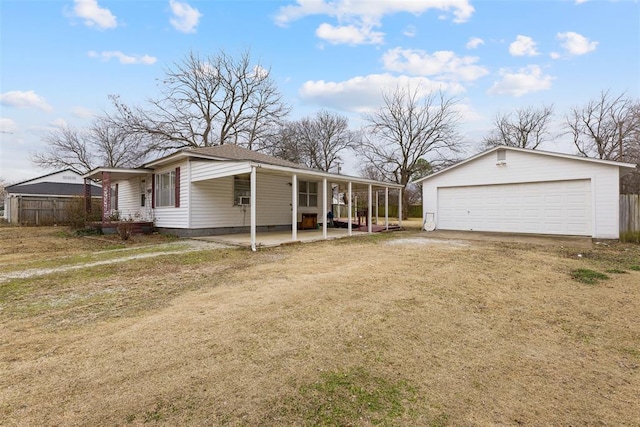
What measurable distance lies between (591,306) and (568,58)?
13719 mm

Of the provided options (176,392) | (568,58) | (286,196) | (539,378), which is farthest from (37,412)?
(568,58)

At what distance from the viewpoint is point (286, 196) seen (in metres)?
14.3

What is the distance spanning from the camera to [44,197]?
2130 cm

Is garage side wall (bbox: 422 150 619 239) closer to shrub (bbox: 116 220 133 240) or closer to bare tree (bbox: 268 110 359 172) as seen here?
shrub (bbox: 116 220 133 240)

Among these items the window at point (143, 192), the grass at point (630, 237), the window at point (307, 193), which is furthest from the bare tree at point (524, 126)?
the window at point (143, 192)

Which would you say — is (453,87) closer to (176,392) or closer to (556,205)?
(556,205)

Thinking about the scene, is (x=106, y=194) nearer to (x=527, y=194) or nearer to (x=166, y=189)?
(x=166, y=189)

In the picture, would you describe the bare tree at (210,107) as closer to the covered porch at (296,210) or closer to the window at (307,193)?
→ the covered porch at (296,210)

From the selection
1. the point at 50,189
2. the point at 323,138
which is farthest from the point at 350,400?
the point at 323,138

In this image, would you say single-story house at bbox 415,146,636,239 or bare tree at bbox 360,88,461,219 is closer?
single-story house at bbox 415,146,636,239

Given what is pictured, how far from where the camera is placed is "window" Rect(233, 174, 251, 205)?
1272 cm

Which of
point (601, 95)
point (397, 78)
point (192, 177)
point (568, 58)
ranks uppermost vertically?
point (397, 78)

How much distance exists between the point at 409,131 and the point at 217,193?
2102 cm

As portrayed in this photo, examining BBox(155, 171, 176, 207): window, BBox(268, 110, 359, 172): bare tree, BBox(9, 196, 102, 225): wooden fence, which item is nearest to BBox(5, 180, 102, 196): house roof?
BBox(9, 196, 102, 225): wooden fence
